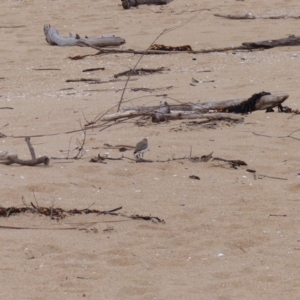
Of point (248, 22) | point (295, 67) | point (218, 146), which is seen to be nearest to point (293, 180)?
point (218, 146)

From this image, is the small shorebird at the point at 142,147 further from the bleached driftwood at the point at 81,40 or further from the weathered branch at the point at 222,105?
the bleached driftwood at the point at 81,40

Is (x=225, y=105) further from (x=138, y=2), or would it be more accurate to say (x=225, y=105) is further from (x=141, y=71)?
(x=138, y=2)

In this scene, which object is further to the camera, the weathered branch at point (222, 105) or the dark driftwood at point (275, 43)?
Result: the dark driftwood at point (275, 43)

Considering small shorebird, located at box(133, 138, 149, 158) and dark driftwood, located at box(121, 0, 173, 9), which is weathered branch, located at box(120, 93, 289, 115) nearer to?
small shorebird, located at box(133, 138, 149, 158)

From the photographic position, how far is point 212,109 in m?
6.30

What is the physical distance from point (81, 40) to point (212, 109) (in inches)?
165

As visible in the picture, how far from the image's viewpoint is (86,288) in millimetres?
3289

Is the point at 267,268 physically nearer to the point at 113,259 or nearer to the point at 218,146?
the point at 113,259

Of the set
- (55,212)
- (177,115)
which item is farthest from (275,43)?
(55,212)

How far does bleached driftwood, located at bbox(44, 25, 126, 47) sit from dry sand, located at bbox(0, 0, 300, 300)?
1.11 meters

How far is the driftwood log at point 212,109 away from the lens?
6194 mm

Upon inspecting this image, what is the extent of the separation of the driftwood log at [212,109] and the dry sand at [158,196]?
0.11 metres

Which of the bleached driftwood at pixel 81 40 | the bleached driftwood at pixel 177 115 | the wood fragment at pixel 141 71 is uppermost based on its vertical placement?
the bleached driftwood at pixel 177 115

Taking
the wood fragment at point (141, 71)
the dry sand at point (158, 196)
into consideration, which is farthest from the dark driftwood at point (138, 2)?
the wood fragment at point (141, 71)
